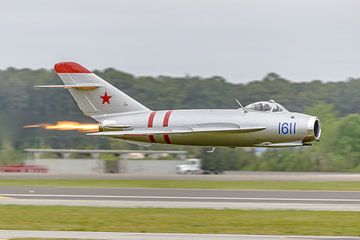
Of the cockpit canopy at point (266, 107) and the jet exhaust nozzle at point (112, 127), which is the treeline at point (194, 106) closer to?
the jet exhaust nozzle at point (112, 127)

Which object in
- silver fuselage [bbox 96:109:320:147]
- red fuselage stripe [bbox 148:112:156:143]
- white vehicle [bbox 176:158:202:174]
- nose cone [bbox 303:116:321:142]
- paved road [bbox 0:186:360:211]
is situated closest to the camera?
paved road [bbox 0:186:360:211]

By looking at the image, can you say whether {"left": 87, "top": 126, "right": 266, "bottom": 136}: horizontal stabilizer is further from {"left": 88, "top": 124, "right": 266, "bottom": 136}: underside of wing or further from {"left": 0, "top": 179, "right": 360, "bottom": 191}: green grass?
{"left": 0, "top": 179, "right": 360, "bottom": 191}: green grass

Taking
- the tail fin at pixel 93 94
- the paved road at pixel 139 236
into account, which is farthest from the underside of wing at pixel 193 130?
the paved road at pixel 139 236

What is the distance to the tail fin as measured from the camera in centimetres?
4091

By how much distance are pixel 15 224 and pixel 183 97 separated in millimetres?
68032

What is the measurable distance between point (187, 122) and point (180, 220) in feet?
58.9

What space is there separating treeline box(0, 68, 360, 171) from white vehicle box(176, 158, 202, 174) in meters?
2.66

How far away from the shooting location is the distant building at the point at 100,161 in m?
57.3

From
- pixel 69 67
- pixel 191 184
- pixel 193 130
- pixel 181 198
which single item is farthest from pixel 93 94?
pixel 181 198

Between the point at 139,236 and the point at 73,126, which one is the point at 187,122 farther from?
the point at 139,236

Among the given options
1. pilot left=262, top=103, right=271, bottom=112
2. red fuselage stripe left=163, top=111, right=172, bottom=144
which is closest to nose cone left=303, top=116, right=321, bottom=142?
pilot left=262, top=103, right=271, bottom=112

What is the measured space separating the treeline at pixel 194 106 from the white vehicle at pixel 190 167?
8.71 feet

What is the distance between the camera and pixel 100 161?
5819 cm

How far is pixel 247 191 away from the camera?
110 feet
